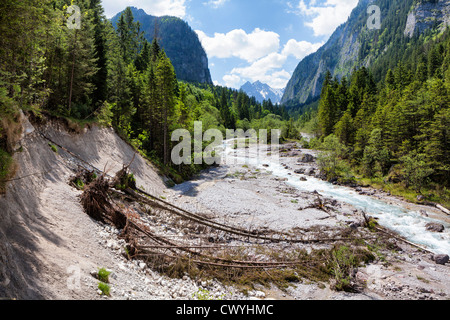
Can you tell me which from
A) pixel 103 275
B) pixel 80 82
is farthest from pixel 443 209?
pixel 80 82

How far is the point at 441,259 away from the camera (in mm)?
13523

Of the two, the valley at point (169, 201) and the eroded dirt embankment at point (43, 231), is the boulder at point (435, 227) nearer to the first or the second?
the valley at point (169, 201)

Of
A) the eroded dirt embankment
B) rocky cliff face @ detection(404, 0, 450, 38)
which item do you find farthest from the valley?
rocky cliff face @ detection(404, 0, 450, 38)

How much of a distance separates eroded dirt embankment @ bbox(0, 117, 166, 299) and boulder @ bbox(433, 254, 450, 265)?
18132mm

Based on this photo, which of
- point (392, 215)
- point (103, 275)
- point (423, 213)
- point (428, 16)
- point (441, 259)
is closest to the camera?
point (103, 275)

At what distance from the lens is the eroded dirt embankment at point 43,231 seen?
503 cm

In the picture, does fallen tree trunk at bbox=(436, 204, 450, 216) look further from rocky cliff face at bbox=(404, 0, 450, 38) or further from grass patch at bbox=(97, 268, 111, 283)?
rocky cliff face at bbox=(404, 0, 450, 38)

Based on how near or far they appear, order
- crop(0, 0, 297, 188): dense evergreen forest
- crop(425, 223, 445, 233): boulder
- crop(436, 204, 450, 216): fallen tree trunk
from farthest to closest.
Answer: crop(436, 204, 450, 216): fallen tree trunk
crop(425, 223, 445, 233): boulder
crop(0, 0, 297, 188): dense evergreen forest

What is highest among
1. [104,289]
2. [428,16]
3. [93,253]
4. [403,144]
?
[428,16]

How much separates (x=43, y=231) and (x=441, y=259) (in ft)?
67.0

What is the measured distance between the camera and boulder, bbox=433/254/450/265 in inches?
530

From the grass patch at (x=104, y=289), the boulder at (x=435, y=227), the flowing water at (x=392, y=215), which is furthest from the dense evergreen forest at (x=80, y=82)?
the boulder at (x=435, y=227)

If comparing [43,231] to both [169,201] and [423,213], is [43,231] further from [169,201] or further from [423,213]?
[423,213]
